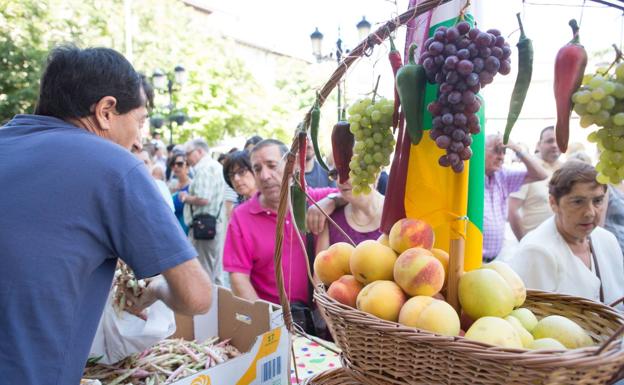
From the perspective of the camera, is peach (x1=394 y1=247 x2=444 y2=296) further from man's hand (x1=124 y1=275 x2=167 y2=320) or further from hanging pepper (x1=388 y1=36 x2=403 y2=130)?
man's hand (x1=124 y1=275 x2=167 y2=320)

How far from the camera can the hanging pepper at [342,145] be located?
1.23 meters

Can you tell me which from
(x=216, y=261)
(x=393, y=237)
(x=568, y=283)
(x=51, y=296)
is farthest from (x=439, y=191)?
(x=216, y=261)

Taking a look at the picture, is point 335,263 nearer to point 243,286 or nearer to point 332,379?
point 332,379

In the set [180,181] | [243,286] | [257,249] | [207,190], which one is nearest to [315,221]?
[257,249]

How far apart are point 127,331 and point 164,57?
14921 millimetres

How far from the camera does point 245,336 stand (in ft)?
6.75

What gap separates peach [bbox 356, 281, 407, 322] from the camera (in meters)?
0.93

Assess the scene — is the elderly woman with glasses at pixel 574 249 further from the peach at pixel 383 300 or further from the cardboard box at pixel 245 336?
the peach at pixel 383 300

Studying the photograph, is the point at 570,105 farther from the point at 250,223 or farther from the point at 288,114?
the point at 288,114

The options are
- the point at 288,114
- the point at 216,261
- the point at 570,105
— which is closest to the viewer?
the point at 570,105

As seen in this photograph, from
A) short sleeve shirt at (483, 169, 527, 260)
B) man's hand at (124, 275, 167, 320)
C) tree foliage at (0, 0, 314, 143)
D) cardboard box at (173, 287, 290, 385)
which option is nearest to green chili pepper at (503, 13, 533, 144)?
cardboard box at (173, 287, 290, 385)

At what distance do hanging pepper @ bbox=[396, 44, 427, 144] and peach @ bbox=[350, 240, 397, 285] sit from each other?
28 cm

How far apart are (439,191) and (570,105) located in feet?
1.19

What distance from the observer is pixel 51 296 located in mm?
1111
